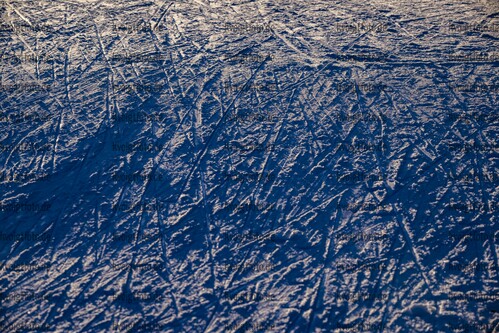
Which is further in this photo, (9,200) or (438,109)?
(438,109)

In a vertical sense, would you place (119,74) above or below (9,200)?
above

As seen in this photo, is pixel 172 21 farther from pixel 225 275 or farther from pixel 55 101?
pixel 225 275

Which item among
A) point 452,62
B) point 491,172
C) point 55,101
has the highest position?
point 452,62

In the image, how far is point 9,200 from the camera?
3617mm

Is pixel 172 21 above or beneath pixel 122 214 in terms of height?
above

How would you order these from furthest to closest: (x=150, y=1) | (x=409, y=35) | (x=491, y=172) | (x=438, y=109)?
(x=150, y=1), (x=409, y=35), (x=438, y=109), (x=491, y=172)

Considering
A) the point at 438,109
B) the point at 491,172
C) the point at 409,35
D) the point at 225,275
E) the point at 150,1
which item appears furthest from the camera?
the point at 150,1

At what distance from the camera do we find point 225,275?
340cm

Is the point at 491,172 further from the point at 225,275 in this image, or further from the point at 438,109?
the point at 225,275

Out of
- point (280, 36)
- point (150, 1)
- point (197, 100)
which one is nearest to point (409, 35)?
point (280, 36)

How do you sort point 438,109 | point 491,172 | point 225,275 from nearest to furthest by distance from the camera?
point 225,275 → point 491,172 → point 438,109

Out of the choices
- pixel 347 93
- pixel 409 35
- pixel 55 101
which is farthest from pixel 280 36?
pixel 55 101

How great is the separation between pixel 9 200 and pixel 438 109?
341 centimetres

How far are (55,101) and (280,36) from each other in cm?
204
